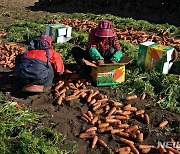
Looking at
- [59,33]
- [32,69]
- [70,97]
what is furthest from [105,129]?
[59,33]

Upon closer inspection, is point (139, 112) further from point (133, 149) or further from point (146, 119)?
point (133, 149)

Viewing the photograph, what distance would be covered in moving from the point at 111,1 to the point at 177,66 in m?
8.39

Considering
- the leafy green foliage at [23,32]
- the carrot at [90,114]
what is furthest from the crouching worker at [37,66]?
the leafy green foliage at [23,32]

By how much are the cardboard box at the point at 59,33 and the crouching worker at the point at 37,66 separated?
2168 mm

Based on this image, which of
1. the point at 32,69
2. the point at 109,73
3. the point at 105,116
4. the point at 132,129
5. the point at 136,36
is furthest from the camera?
the point at 136,36

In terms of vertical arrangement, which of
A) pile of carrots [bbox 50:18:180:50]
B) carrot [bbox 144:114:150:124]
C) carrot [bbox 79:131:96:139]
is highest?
pile of carrots [bbox 50:18:180:50]

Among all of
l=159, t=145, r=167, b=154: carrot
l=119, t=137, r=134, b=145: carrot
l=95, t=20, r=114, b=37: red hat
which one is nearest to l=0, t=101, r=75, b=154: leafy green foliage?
l=119, t=137, r=134, b=145: carrot

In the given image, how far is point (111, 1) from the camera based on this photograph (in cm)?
1359

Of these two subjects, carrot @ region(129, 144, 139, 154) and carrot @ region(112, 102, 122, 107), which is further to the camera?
carrot @ region(112, 102, 122, 107)

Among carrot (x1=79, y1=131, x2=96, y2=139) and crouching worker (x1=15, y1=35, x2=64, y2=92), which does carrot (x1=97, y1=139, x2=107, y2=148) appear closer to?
carrot (x1=79, y1=131, x2=96, y2=139)

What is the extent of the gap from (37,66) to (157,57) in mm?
2030

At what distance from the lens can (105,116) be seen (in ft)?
14.4

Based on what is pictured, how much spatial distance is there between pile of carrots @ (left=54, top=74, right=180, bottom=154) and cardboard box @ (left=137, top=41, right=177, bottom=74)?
2.83ft

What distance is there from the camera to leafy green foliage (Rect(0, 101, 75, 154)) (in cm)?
347
